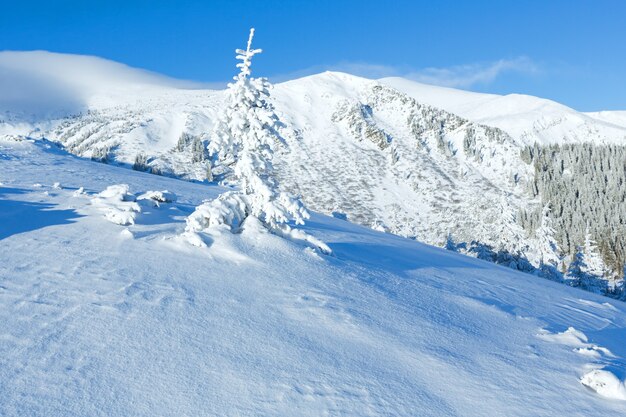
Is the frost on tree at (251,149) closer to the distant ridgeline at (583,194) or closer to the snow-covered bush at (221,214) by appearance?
the snow-covered bush at (221,214)

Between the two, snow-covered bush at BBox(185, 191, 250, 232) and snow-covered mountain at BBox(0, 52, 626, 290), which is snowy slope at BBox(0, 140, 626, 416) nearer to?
snow-covered bush at BBox(185, 191, 250, 232)

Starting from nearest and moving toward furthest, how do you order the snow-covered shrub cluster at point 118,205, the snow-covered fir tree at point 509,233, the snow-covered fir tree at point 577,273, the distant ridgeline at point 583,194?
the snow-covered shrub cluster at point 118,205
the snow-covered fir tree at point 509,233
the snow-covered fir tree at point 577,273
the distant ridgeline at point 583,194

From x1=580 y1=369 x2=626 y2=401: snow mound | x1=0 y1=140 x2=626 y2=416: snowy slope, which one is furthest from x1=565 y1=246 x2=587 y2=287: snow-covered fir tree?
x1=580 y1=369 x2=626 y2=401: snow mound

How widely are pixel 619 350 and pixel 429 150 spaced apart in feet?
401

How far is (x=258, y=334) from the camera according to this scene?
7254 millimetres

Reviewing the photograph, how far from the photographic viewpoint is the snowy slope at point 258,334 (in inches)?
219

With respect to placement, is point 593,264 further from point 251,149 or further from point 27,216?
point 27,216

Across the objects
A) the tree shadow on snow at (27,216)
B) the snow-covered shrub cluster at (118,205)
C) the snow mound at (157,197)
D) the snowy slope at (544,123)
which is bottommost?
the tree shadow on snow at (27,216)

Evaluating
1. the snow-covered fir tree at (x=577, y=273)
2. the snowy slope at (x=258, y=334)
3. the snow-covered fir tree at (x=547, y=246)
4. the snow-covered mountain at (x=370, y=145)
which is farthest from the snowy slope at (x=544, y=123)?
the snowy slope at (x=258, y=334)

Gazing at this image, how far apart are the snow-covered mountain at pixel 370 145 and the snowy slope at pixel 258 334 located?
45440mm

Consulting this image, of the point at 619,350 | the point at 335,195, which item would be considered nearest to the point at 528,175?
the point at 335,195

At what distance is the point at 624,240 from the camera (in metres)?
92.7

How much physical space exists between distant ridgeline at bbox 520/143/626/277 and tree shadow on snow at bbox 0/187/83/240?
8530 cm

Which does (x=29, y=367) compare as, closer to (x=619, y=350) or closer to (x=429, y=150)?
(x=619, y=350)
